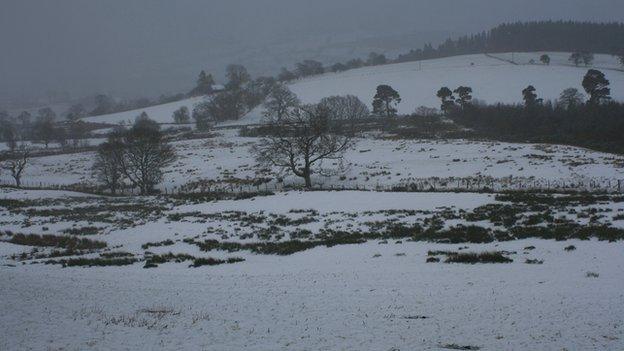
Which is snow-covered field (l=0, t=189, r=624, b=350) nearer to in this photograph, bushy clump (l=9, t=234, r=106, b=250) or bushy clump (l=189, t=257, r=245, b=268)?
bushy clump (l=189, t=257, r=245, b=268)

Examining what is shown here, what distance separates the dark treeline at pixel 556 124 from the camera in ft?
211

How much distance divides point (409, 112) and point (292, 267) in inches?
4698

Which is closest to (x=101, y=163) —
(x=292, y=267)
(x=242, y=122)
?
(x=292, y=267)

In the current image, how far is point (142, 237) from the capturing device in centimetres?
2750

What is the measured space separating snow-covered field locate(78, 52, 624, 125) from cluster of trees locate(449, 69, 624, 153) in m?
33.6

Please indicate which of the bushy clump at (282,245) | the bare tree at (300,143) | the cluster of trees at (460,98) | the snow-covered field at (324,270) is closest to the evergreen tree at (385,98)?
the cluster of trees at (460,98)

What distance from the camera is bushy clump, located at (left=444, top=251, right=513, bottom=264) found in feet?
52.0

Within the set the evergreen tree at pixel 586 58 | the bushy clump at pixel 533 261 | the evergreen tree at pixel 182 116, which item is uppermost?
the evergreen tree at pixel 586 58

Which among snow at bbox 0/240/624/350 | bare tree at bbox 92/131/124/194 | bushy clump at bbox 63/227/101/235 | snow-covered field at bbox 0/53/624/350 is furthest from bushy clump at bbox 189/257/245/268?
bare tree at bbox 92/131/124/194

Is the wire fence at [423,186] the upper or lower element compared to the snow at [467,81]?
lower

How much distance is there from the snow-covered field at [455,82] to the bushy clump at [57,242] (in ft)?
363

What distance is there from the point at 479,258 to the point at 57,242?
923 inches

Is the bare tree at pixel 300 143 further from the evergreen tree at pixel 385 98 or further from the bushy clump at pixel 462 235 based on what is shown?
the evergreen tree at pixel 385 98

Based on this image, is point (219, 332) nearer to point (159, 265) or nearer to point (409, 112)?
point (159, 265)
